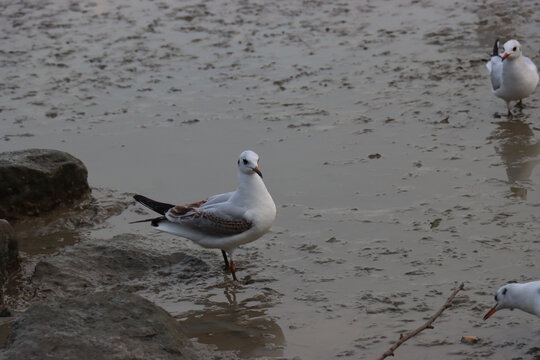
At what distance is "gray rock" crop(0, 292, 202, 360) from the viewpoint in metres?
5.15

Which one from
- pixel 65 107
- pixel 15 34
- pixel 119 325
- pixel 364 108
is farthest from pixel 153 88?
pixel 119 325

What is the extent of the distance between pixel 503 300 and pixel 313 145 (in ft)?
13.1

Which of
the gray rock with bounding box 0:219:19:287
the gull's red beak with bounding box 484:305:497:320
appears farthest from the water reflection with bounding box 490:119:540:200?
→ the gray rock with bounding box 0:219:19:287

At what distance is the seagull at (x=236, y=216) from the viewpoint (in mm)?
7023

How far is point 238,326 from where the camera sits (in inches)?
252

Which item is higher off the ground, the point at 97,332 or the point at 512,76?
the point at 512,76

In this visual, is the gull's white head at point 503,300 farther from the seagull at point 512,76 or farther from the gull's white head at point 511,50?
the gull's white head at point 511,50

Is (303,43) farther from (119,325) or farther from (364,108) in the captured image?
(119,325)

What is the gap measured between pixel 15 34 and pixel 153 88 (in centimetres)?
401

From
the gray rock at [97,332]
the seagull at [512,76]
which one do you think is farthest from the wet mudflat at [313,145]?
the gray rock at [97,332]

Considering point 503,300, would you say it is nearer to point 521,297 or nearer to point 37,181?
point 521,297

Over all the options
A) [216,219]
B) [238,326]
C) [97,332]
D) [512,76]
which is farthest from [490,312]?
[512,76]

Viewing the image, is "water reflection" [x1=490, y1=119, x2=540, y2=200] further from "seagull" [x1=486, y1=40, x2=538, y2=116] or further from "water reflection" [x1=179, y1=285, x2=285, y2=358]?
"water reflection" [x1=179, y1=285, x2=285, y2=358]

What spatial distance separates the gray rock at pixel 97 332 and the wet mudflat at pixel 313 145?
765 mm
